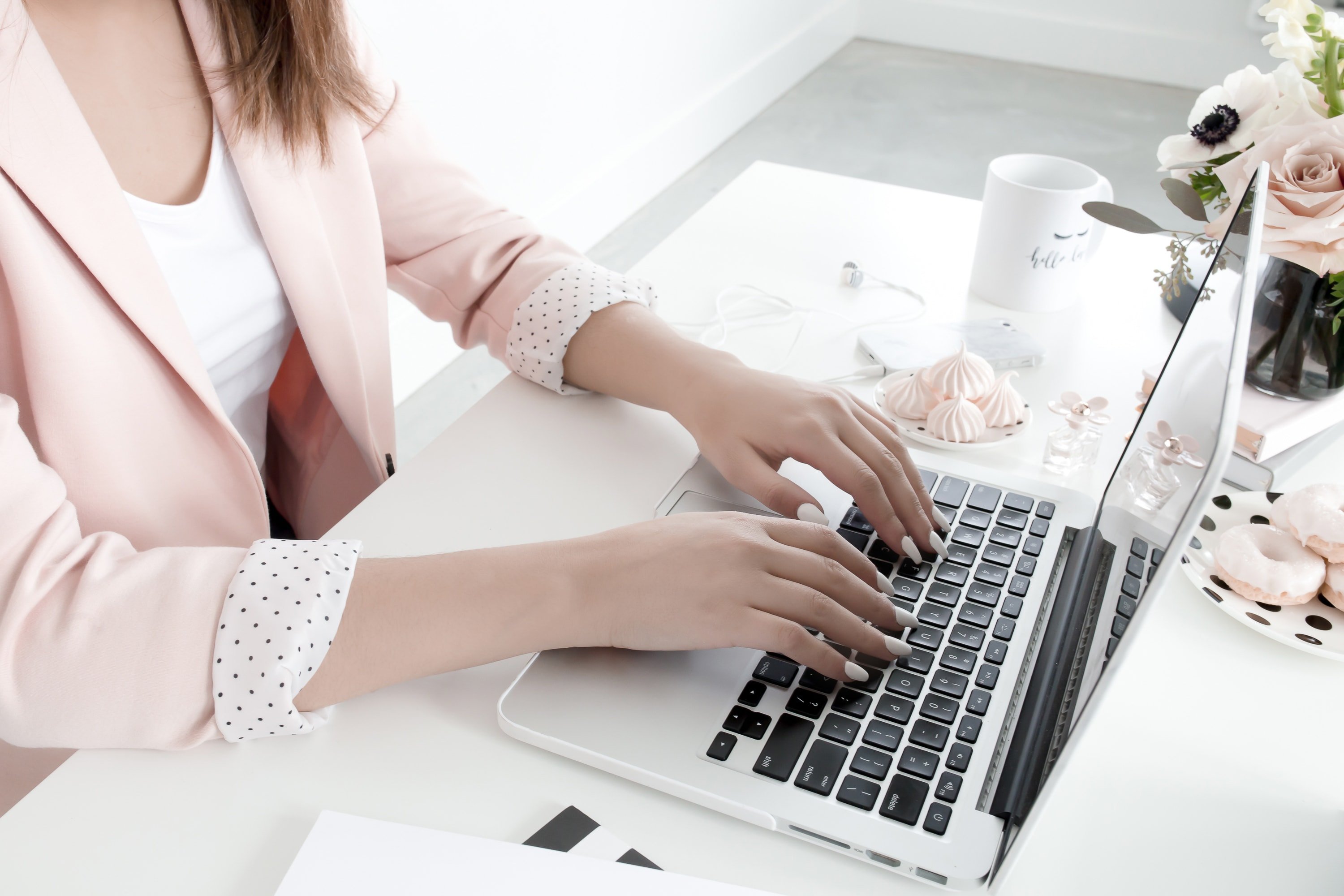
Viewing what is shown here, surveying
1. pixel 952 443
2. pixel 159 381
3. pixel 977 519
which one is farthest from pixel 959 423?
pixel 159 381

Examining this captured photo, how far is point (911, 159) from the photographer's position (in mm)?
3262

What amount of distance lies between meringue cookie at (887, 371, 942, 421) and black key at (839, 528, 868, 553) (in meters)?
0.17

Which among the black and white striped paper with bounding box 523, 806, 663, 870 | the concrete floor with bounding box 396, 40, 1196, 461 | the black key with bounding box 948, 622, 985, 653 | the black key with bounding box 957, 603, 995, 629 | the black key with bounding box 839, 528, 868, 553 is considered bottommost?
the concrete floor with bounding box 396, 40, 1196, 461

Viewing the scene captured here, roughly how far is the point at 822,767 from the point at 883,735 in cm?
4

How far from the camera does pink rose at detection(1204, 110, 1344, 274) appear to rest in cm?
63

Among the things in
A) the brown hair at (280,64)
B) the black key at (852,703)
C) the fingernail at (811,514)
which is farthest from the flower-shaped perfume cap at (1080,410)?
the brown hair at (280,64)

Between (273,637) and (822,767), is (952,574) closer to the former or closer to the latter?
(822,767)

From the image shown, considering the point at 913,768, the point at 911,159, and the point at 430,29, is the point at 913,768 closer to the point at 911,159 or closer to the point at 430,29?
the point at 430,29

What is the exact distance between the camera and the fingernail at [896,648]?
1.75 ft

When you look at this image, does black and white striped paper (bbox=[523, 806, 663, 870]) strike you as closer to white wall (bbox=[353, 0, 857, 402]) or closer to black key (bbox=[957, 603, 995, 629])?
black key (bbox=[957, 603, 995, 629])

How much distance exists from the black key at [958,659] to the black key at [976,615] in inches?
1.0

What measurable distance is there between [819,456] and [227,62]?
57 centimetres

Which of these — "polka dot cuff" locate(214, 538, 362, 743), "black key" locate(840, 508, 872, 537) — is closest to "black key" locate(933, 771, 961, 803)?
"black key" locate(840, 508, 872, 537)

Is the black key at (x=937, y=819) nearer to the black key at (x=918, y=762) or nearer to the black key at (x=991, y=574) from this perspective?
the black key at (x=918, y=762)
